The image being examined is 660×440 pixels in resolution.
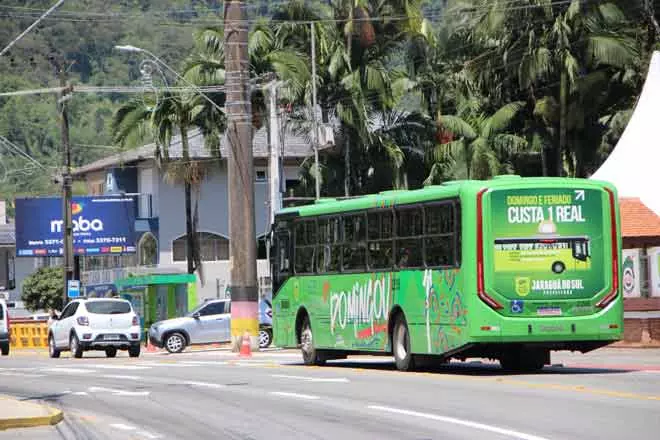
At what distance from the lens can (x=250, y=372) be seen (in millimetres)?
28875

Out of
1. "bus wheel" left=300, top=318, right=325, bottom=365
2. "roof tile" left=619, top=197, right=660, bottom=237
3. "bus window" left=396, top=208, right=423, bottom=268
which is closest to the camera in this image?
"bus window" left=396, top=208, right=423, bottom=268

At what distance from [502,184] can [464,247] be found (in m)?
1.19

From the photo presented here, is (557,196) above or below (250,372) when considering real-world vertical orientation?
above

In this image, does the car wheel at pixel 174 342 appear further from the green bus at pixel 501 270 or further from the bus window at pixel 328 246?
the green bus at pixel 501 270

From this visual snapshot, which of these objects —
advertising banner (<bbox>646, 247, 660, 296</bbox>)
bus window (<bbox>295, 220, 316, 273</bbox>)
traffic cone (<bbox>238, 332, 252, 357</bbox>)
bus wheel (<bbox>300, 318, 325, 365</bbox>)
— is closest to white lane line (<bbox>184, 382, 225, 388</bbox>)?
bus wheel (<bbox>300, 318, 325, 365</bbox>)

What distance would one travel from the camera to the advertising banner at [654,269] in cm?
3581

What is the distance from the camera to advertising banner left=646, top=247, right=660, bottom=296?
35.8 m

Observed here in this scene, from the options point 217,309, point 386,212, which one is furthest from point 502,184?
point 217,309

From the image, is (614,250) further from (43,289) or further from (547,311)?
(43,289)

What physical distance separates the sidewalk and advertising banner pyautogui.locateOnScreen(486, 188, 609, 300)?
324 inches

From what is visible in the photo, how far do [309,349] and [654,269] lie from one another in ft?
31.4

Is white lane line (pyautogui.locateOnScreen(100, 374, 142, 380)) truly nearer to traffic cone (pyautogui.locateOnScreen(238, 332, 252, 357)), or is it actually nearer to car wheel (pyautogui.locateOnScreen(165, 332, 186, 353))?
traffic cone (pyautogui.locateOnScreen(238, 332, 252, 357))

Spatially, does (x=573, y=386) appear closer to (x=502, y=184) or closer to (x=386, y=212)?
(x=502, y=184)

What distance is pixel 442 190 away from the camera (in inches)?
1006
